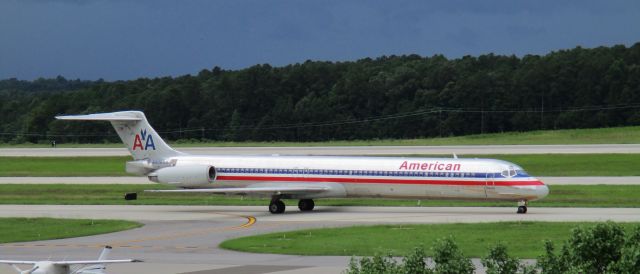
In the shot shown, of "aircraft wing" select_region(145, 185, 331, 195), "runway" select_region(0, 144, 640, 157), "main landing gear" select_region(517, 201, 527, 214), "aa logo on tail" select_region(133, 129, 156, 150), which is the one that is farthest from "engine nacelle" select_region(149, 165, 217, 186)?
"runway" select_region(0, 144, 640, 157)

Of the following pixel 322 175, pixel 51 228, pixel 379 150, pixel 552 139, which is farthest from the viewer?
pixel 552 139

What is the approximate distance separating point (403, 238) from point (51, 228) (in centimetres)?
1257

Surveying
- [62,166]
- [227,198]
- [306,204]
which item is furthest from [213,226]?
[62,166]

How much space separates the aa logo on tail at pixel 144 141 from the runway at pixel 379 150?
107 feet

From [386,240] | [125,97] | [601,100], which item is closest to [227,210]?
[386,240]

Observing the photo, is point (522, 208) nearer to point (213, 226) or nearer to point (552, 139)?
point (213, 226)

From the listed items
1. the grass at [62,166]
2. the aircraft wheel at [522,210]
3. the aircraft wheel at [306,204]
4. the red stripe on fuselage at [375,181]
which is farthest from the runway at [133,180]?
the aircraft wheel at [306,204]

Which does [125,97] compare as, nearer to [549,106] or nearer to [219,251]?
[549,106]

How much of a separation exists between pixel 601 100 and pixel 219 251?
298 ft

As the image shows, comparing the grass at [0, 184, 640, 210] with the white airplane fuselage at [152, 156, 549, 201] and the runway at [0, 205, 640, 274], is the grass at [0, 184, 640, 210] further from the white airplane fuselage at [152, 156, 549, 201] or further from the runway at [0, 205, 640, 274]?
the white airplane fuselage at [152, 156, 549, 201]

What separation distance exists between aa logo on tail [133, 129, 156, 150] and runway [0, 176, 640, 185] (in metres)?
13.0

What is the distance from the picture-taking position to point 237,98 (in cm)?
13100

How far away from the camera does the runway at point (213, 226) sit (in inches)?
1112

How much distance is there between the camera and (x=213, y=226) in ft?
130
